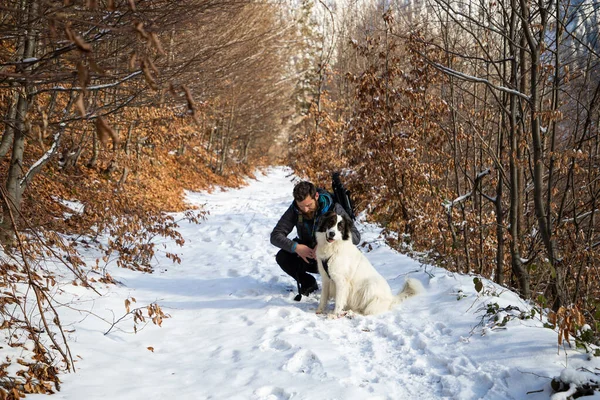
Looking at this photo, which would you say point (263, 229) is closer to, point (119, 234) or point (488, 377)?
point (119, 234)

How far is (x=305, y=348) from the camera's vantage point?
11.7 ft

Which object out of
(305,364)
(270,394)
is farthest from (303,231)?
(270,394)

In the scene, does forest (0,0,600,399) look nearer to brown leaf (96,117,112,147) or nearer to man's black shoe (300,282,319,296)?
brown leaf (96,117,112,147)

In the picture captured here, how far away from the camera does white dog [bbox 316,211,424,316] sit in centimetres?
435

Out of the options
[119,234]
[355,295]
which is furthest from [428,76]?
[119,234]

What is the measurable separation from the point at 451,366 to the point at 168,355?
2.45 metres

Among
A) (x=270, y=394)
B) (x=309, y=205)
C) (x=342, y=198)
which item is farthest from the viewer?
(x=342, y=198)

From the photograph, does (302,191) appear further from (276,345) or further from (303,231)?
(276,345)

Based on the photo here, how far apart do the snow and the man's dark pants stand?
233 millimetres

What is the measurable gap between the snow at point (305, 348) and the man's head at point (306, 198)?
1.15m

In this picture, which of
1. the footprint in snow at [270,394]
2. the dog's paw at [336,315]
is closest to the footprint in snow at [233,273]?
the dog's paw at [336,315]

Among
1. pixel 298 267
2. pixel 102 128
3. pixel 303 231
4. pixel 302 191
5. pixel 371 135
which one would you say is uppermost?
pixel 371 135

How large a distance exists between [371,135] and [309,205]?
327 cm

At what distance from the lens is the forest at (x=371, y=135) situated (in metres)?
3.05
